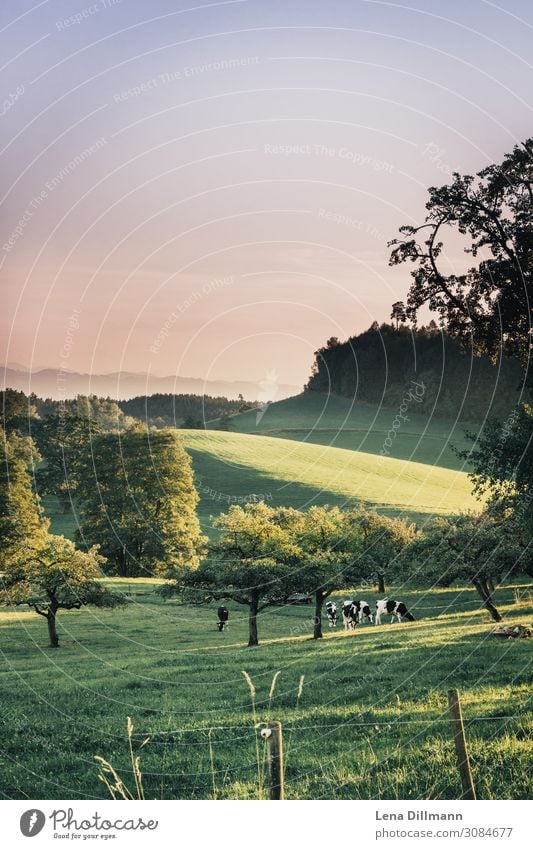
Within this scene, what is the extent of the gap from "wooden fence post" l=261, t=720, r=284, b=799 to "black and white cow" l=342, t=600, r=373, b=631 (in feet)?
98.4

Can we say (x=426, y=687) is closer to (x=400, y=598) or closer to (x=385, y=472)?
(x=400, y=598)

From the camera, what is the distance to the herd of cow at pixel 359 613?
39.1 meters

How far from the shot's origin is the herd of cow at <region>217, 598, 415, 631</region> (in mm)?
39062

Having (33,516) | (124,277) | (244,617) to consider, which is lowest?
(244,617)

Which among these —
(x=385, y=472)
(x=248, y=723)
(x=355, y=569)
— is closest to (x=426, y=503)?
(x=385, y=472)

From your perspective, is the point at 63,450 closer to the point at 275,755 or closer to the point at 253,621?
the point at 253,621

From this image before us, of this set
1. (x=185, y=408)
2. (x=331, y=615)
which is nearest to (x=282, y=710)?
(x=331, y=615)

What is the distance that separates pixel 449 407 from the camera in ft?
469

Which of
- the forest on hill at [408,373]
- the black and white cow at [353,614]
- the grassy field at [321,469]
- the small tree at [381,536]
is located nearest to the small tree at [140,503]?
the grassy field at [321,469]

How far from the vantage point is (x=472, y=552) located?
34.7 m

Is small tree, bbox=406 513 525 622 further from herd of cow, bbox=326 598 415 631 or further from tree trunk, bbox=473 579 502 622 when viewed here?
herd of cow, bbox=326 598 415 631

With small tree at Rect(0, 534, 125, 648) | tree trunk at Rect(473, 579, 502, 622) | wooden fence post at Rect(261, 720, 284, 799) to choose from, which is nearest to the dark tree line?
small tree at Rect(0, 534, 125, 648)
